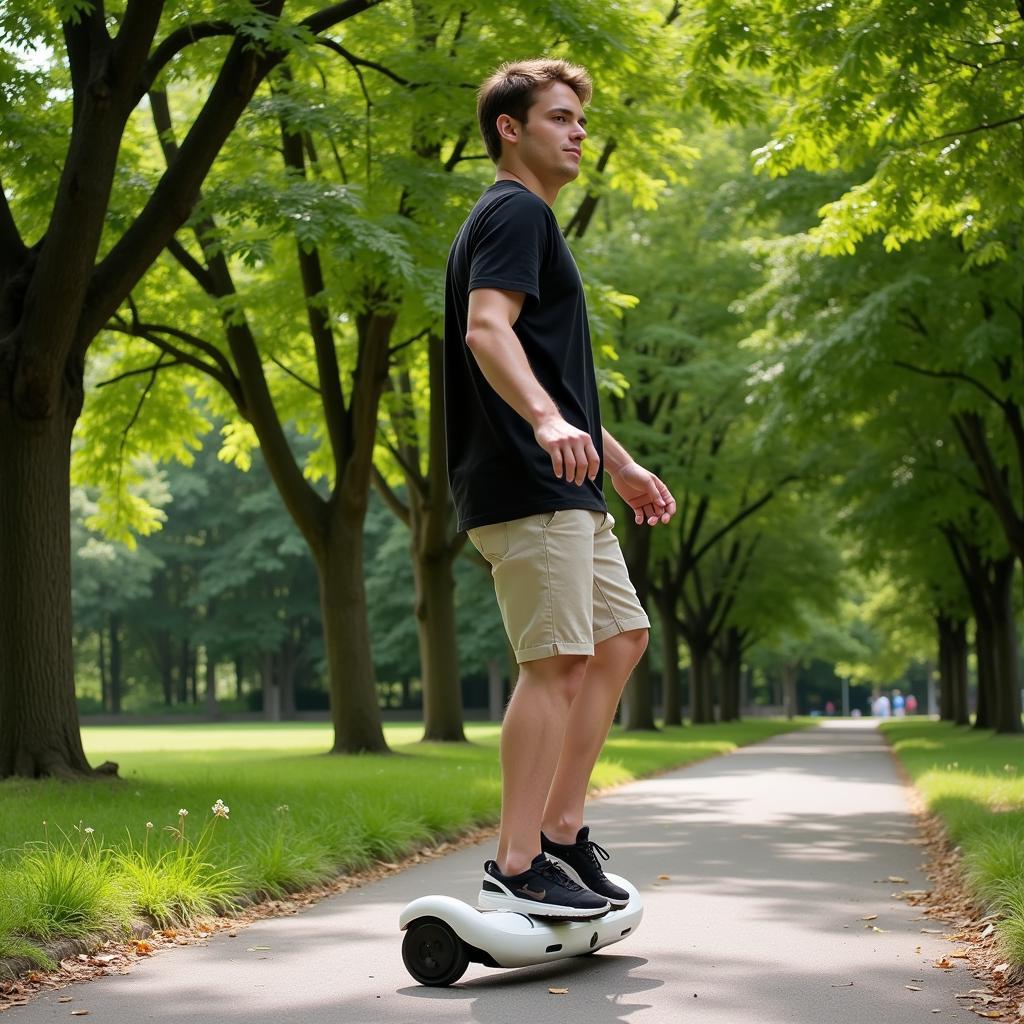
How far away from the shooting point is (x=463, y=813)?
29.6ft

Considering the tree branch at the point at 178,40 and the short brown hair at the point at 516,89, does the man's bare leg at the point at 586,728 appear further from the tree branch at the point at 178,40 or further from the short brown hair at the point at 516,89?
the tree branch at the point at 178,40

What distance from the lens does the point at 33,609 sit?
9.84 m

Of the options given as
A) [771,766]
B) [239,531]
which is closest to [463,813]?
[771,766]

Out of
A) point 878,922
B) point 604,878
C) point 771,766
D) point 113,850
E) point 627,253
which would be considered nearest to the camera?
point 604,878

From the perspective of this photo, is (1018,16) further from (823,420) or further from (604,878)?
(823,420)

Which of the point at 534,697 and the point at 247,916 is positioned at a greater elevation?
the point at 534,697

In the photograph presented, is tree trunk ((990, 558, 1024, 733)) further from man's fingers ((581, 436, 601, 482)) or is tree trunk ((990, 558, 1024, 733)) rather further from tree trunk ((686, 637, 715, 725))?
man's fingers ((581, 436, 601, 482))

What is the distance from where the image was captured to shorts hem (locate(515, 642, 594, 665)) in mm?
4105

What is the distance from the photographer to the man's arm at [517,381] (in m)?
3.81

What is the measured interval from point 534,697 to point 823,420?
15986 mm

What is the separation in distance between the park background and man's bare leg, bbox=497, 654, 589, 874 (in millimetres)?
1676

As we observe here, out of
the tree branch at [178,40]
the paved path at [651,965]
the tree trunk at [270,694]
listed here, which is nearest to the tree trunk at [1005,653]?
the paved path at [651,965]

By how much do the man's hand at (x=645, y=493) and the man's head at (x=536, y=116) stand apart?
3.23 feet

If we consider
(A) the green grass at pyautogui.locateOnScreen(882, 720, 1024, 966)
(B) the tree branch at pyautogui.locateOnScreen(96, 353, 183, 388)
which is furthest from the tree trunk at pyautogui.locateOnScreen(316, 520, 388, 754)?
(A) the green grass at pyautogui.locateOnScreen(882, 720, 1024, 966)
